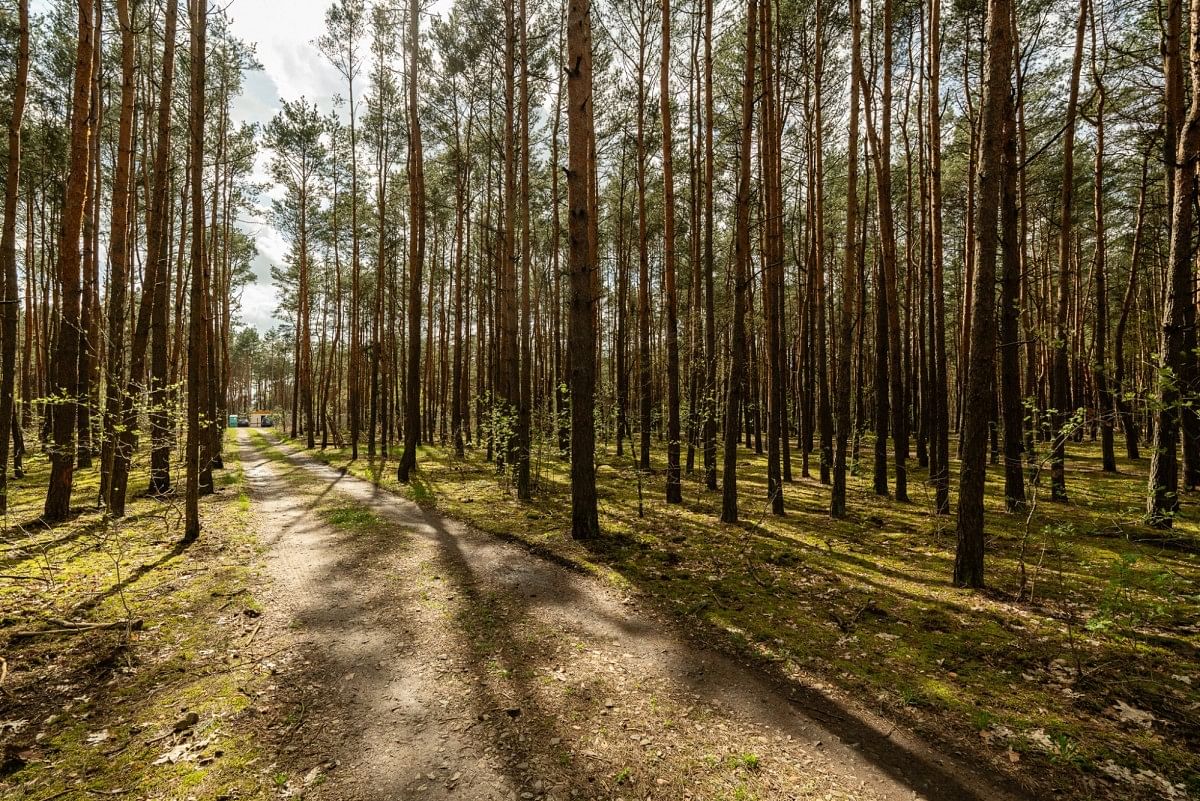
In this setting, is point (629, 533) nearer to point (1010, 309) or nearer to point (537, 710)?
point (537, 710)

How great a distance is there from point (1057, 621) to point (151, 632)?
926 cm

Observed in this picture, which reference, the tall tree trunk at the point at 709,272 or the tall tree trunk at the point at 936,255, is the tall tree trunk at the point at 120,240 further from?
the tall tree trunk at the point at 936,255

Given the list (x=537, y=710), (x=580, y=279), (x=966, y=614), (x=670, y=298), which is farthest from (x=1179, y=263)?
(x=537, y=710)

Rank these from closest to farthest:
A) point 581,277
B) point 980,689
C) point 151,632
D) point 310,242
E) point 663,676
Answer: point 980,689 → point 663,676 → point 151,632 → point 581,277 → point 310,242

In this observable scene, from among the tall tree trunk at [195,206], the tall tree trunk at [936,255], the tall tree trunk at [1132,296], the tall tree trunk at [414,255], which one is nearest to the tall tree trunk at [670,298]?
the tall tree trunk at [936,255]

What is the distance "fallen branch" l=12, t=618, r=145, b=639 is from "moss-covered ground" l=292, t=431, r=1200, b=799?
4667 millimetres

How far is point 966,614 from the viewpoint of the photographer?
5055 mm

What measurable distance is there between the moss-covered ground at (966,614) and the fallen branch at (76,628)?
467cm

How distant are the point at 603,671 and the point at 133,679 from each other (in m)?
3.97

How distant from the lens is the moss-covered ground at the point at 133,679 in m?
2.90

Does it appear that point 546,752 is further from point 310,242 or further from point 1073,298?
point 1073,298

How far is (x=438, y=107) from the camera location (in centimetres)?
1814

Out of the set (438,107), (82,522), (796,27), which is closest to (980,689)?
(82,522)

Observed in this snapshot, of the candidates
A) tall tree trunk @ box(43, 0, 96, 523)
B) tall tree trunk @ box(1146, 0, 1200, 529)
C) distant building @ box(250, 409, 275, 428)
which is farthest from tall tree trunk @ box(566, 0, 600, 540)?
distant building @ box(250, 409, 275, 428)
